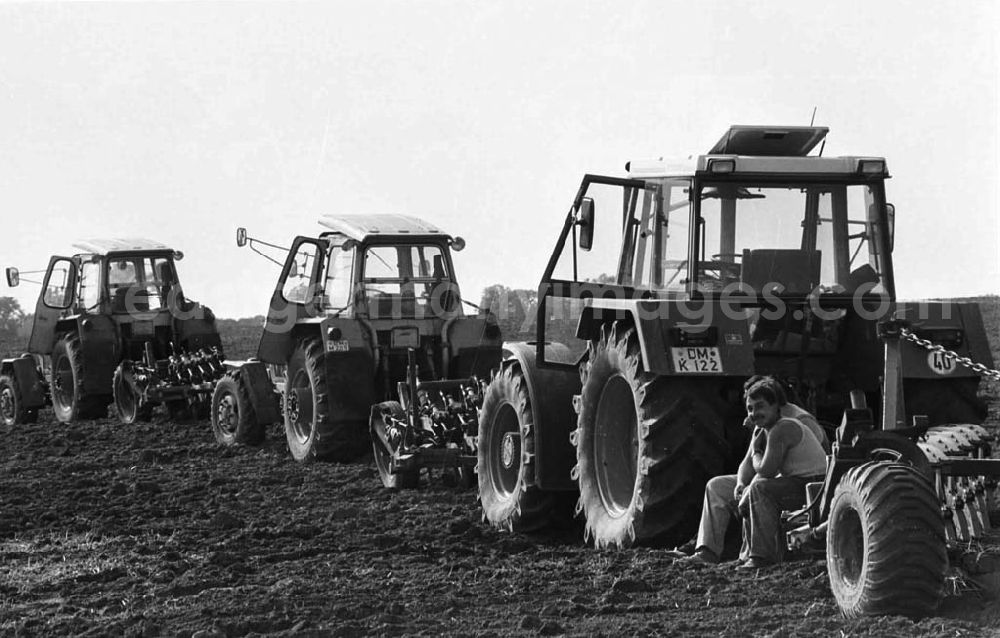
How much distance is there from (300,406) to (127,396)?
476cm

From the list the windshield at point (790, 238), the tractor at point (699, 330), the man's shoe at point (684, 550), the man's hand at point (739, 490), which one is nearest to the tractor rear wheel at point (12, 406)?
the tractor at point (699, 330)

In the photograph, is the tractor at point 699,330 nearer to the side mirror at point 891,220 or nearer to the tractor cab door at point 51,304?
the side mirror at point 891,220

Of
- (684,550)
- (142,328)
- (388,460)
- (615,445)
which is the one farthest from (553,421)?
(142,328)

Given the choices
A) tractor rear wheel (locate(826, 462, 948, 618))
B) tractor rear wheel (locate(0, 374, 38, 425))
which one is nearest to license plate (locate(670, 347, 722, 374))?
tractor rear wheel (locate(826, 462, 948, 618))

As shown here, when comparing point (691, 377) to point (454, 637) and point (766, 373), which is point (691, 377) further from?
point (454, 637)

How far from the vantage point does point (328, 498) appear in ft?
36.2

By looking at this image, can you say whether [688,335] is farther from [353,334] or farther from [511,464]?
[353,334]

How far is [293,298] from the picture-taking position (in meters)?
14.5

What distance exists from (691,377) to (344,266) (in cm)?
675

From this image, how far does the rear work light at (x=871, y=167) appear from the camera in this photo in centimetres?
847

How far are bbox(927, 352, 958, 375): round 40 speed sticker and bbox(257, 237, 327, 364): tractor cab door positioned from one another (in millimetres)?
7095

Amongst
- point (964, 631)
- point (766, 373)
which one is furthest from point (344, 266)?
point (964, 631)

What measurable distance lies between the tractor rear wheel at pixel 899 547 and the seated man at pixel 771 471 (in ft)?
3.24

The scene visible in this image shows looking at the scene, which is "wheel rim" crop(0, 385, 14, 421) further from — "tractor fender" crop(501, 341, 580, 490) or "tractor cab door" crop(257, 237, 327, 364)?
"tractor fender" crop(501, 341, 580, 490)
